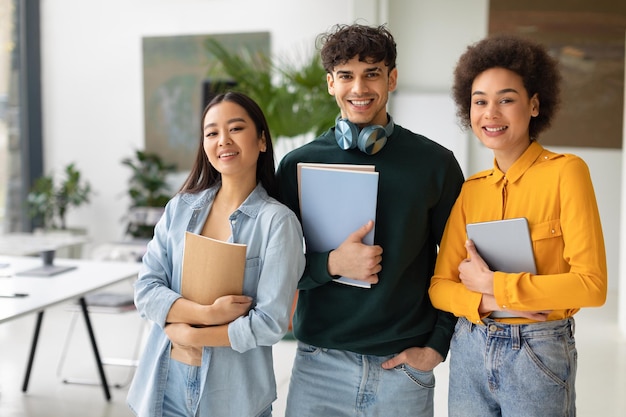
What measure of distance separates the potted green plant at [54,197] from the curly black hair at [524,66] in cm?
654

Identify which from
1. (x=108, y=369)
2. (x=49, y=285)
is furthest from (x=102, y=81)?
(x=49, y=285)

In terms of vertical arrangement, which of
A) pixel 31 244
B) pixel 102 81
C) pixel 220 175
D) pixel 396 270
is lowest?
Answer: pixel 31 244

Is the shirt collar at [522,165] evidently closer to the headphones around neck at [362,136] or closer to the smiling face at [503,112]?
the smiling face at [503,112]

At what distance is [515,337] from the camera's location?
1.67 metres

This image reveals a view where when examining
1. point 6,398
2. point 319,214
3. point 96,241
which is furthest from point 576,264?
point 96,241

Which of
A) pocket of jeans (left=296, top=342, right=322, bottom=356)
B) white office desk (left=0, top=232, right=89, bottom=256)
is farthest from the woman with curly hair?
white office desk (left=0, top=232, right=89, bottom=256)

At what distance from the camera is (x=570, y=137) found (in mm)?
7316

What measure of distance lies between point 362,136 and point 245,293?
1.68ft

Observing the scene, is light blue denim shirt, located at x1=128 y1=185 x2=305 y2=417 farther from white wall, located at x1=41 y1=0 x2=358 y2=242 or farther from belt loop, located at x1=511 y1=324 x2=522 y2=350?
white wall, located at x1=41 y1=0 x2=358 y2=242

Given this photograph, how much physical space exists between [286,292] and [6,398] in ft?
9.73

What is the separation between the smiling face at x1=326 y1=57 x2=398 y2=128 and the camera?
75.1 inches

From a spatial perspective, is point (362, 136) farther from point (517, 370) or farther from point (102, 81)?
point (102, 81)

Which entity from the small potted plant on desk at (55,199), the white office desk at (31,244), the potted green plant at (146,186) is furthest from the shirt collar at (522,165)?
the small potted plant on desk at (55,199)

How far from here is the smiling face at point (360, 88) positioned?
6.26 ft
